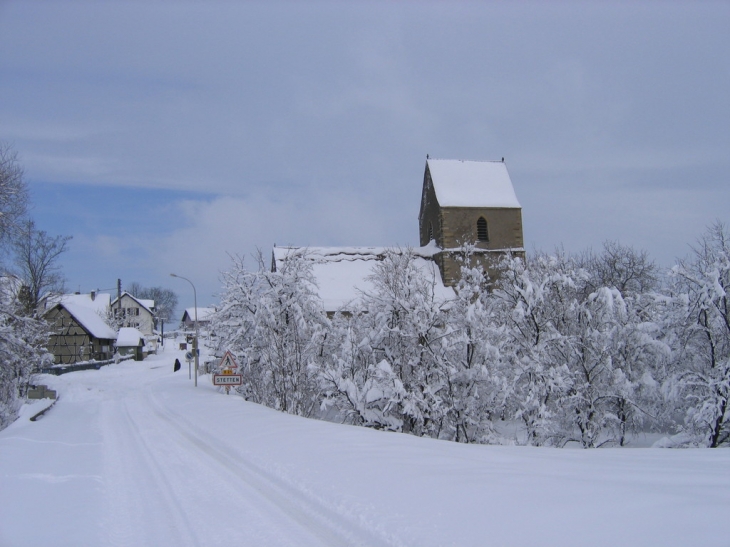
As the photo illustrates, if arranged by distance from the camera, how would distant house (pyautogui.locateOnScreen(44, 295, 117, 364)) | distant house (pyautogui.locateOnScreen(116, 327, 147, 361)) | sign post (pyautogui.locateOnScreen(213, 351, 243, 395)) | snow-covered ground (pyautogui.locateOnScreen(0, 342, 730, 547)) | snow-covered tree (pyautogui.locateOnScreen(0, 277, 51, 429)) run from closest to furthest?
snow-covered ground (pyautogui.locateOnScreen(0, 342, 730, 547)) < snow-covered tree (pyautogui.locateOnScreen(0, 277, 51, 429)) < sign post (pyautogui.locateOnScreen(213, 351, 243, 395)) < distant house (pyautogui.locateOnScreen(44, 295, 117, 364)) < distant house (pyautogui.locateOnScreen(116, 327, 147, 361))

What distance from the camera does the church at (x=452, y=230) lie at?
140 feet

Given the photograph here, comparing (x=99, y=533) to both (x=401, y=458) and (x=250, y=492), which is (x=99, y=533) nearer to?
(x=250, y=492)

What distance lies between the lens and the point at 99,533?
247 inches

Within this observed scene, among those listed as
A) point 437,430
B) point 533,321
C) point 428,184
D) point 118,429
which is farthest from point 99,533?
point 428,184

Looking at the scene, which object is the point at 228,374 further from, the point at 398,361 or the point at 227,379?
the point at 398,361

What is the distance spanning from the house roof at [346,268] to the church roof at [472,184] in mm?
4728

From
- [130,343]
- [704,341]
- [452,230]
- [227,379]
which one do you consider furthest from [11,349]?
[130,343]

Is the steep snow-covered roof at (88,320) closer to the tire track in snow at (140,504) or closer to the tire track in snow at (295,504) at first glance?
the tire track in snow at (140,504)

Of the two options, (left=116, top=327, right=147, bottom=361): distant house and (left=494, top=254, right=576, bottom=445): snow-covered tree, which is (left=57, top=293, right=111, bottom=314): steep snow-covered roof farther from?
(left=494, top=254, right=576, bottom=445): snow-covered tree

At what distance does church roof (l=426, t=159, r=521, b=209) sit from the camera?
44.7m

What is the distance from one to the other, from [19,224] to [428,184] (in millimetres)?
35312

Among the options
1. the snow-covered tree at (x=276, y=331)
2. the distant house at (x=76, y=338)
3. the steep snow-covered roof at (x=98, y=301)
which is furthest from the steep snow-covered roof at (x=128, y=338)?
the snow-covered tree at (x=276, y=331)

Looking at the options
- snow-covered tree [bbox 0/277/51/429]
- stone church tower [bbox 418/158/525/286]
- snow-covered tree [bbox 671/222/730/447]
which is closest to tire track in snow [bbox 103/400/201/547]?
snow-covered tree [bbox 0/277/51/429]

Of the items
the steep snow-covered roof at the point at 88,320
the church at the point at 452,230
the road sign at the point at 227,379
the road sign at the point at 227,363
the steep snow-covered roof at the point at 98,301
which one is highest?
the church at the point at 452,230
